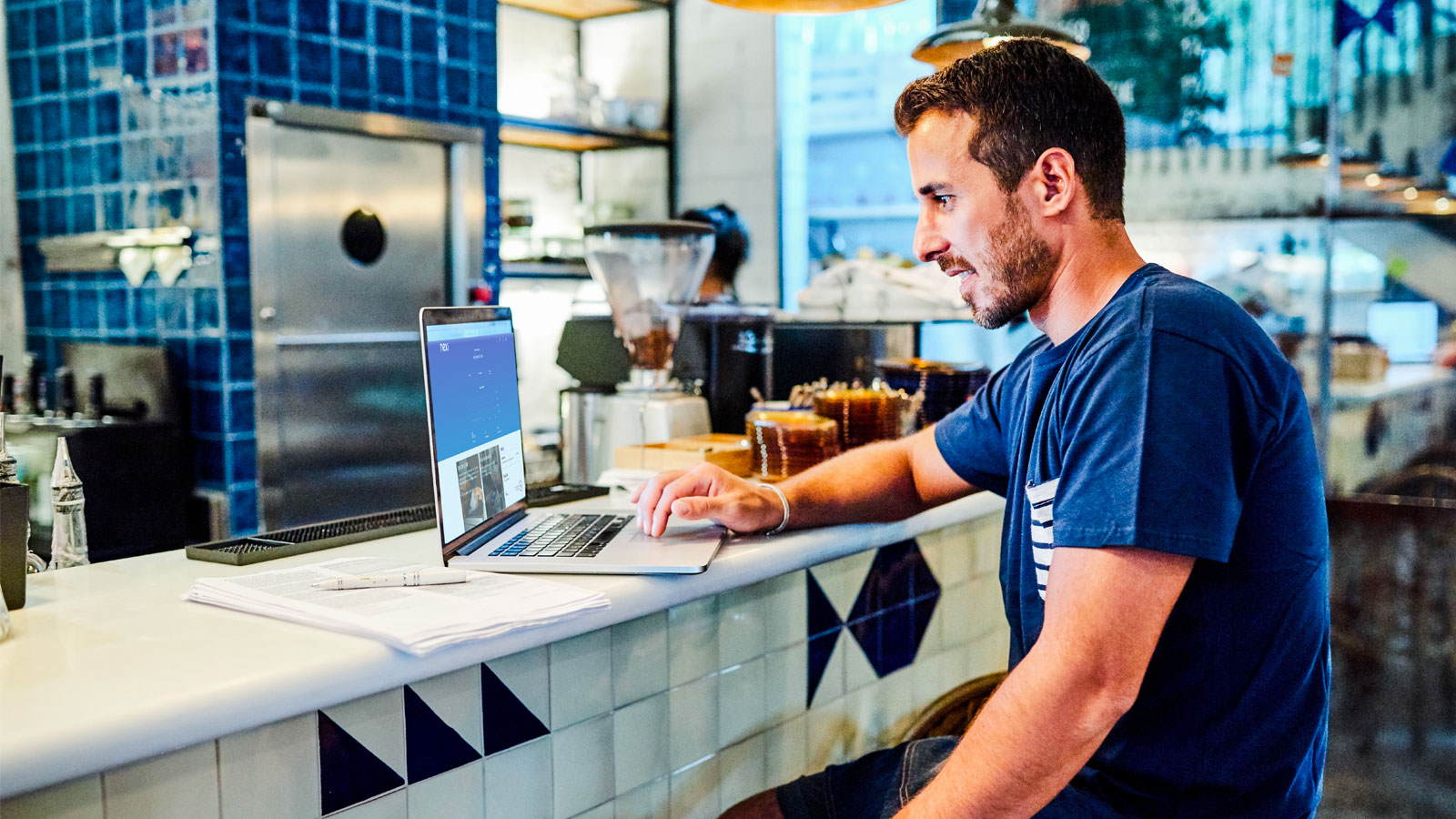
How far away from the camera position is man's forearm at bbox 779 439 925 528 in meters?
1.75

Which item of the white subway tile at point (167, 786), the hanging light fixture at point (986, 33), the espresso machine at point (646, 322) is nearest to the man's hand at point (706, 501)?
the white subway tile at point (167, 786)

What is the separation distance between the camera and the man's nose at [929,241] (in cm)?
146

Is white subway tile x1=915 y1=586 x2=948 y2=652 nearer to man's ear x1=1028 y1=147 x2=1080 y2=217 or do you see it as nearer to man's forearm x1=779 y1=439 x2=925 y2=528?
man's forearm x1=779 y1=439 x2=925 y2=528

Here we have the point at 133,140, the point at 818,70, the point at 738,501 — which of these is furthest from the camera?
the point at 818,70

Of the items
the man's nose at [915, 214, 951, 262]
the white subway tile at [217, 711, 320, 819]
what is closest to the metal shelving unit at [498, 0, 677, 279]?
the man's nose at [915, 214, 951, 262]

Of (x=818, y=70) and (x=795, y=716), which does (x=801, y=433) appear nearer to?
(x=795, y=716)

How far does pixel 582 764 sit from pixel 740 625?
0.34 meters

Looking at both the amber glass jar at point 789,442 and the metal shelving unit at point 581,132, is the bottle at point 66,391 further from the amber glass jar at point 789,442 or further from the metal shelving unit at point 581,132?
the amber glass jar at point 789,442

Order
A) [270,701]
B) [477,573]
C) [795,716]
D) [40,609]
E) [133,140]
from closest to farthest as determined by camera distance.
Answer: [270,701] < [40,609] < [477,573] < [795,716] < [133,140]

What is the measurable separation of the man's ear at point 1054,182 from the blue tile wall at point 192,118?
2.74m

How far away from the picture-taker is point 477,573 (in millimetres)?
1398

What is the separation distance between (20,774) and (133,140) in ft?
10.7

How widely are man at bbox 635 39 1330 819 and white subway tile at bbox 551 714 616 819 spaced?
197 millimetres

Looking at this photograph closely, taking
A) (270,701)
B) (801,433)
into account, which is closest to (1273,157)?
(801,433)
